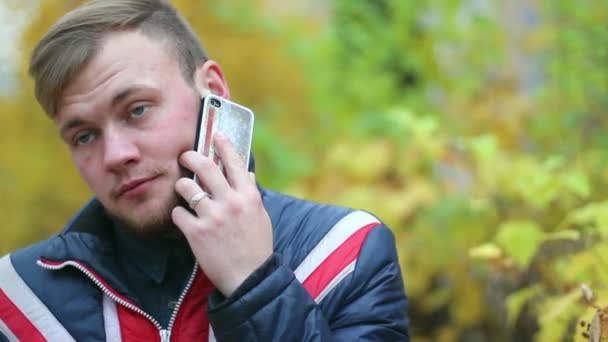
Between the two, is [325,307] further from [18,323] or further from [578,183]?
[578,183]

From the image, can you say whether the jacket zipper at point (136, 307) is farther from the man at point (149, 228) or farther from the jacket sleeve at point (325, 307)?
the jacket sleeve at point (325, 307)

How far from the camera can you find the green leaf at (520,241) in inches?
134

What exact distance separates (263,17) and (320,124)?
3.09 ft

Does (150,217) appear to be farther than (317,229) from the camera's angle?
No

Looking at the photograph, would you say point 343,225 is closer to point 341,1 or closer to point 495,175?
point 495,175

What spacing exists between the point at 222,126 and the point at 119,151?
26 cm

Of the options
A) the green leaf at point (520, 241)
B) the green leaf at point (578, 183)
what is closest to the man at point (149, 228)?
the green leaf at point (520, 241)

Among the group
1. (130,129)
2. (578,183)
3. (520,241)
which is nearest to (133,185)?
(130,129)

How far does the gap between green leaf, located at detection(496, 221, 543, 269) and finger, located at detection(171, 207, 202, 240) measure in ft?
4.84

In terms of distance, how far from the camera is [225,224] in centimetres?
222

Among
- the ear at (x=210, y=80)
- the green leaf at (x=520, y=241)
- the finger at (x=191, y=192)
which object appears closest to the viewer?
the finger at (x=191, y=192)

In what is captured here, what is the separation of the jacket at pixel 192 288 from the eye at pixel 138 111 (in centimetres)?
36

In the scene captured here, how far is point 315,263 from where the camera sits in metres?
2.41

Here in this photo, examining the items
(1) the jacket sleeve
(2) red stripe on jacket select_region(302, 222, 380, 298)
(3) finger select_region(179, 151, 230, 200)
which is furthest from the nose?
(2) red stripe on jacket select_region(302, 222, 380, 298)
